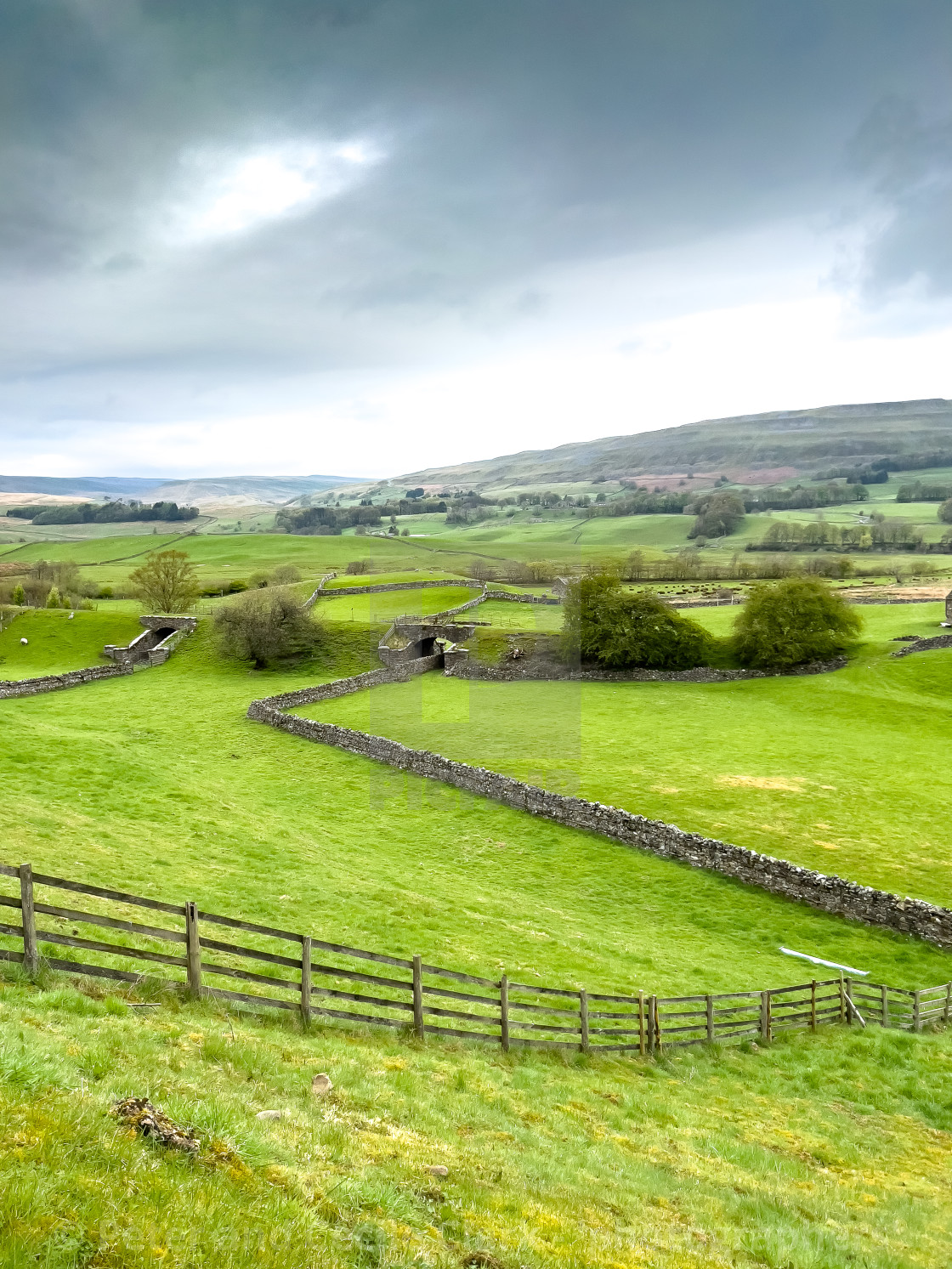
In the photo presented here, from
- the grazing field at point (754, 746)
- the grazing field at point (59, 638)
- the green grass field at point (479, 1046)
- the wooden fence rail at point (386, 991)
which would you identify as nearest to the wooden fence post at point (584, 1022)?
the wooden fence rail at point (386, 991)

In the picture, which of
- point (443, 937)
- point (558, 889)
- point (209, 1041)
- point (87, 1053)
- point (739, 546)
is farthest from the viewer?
point (739, 546)

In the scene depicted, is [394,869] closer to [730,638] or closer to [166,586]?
[730,638]

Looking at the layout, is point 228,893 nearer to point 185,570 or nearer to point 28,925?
point 28,925

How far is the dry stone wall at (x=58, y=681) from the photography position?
45250 mm

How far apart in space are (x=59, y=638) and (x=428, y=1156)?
65.7 m

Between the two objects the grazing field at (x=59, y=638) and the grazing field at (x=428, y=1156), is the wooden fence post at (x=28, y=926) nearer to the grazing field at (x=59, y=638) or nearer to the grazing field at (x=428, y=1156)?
the grazing field at (x=428, y=1156)

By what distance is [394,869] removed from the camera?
22.4 meters

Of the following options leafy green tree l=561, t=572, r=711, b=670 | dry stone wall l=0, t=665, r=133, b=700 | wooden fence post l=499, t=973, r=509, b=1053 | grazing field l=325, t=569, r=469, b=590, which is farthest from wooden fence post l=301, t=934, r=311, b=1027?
grazing field l=325, t=569, r=469, b=590

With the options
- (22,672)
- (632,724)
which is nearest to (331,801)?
(632,724)

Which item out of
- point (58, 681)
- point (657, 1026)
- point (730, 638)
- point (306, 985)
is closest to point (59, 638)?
point (58, 681)

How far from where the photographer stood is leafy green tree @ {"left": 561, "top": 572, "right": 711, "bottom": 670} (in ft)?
187

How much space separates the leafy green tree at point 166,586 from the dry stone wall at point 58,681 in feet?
72.4

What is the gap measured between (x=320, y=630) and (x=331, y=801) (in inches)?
1271

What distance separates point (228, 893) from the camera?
17.1 meters
